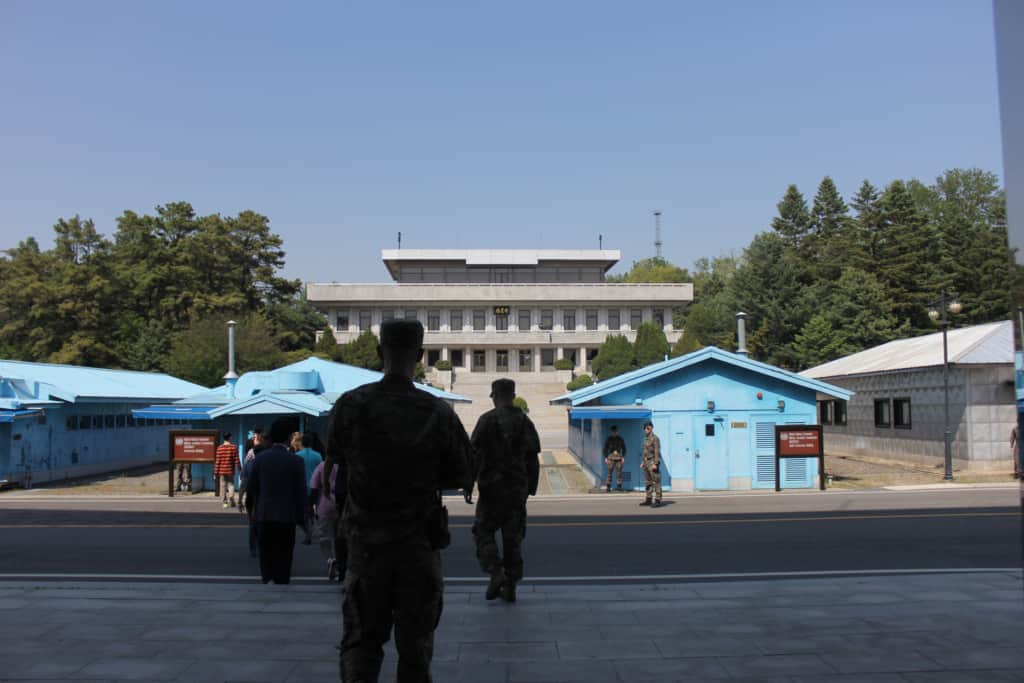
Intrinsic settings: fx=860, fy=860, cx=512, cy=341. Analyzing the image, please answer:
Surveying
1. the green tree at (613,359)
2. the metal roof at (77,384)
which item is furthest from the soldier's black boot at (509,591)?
the green tree at (613,359)

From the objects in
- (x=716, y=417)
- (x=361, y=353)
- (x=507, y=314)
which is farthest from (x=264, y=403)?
(x=507, y=314)

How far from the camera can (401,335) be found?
4.45 meters

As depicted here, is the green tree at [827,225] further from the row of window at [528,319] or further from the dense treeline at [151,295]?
the dense treeline at [151,295]

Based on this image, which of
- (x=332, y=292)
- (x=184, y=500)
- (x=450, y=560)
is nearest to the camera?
(x=450, y=560)

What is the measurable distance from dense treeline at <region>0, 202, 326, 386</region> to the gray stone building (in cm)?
3362

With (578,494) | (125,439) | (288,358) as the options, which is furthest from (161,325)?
(578,494)

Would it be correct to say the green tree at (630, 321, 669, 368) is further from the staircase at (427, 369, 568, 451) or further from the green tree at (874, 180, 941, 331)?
the green tree at (874, 180, 941, 331)

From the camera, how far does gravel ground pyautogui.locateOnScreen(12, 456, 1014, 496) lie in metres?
24.5

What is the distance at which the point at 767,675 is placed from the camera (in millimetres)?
5617

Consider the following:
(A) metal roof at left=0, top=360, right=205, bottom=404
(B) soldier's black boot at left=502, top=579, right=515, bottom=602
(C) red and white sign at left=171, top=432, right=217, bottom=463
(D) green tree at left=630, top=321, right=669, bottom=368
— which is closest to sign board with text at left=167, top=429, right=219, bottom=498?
(C) red and white sign at left=171, top=432, right=217, bottom=463

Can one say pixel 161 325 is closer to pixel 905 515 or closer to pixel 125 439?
pixel 125 439

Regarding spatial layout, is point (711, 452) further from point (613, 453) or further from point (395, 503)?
point (395, 503)

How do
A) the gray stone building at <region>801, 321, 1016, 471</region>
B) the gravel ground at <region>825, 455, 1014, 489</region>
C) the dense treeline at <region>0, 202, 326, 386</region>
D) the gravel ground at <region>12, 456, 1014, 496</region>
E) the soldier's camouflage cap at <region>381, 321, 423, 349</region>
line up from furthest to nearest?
1. the dense treeline at <region>0, 202, 326, 386</region>
2. the gray stone building at <region>801, 321, 1016, 471</region>
3. the gravel ground at <region>825, 455, 1014, 489</region>
4. the gravel ground at <region>12, 456, 1014, 496</region>
5. the soldier's camouflage cap at <region>381, 321, 423, 349</region>

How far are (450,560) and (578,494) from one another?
11.3m
